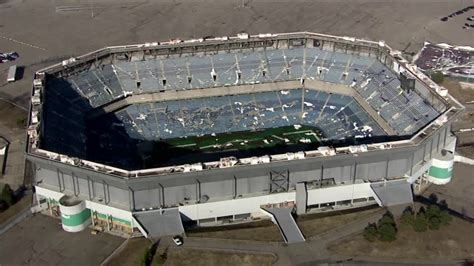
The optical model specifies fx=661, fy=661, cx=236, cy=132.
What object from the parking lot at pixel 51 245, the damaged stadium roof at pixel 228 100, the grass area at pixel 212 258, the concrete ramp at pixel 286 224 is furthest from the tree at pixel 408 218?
the parking lot at pixel 51 245

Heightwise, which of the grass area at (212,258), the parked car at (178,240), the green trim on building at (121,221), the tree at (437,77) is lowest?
the grass area at (212,258)

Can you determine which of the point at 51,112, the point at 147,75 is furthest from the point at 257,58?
the point at 51,112

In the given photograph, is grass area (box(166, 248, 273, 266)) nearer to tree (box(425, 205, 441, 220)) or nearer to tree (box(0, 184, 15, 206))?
tree (box(425, 205, 441, 220))

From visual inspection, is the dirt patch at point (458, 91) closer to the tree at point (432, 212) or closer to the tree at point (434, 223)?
the tree at point (432, 212)

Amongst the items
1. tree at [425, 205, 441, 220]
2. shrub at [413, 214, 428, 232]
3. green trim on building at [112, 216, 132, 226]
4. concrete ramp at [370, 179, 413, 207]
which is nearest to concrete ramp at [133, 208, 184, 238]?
green trim on building at [112, 216, 132, 226]

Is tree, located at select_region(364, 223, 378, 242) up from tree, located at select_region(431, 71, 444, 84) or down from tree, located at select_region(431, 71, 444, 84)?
down

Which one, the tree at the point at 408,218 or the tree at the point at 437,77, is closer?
the tree at the point at 408,218

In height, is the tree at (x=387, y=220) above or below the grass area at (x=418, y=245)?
above
